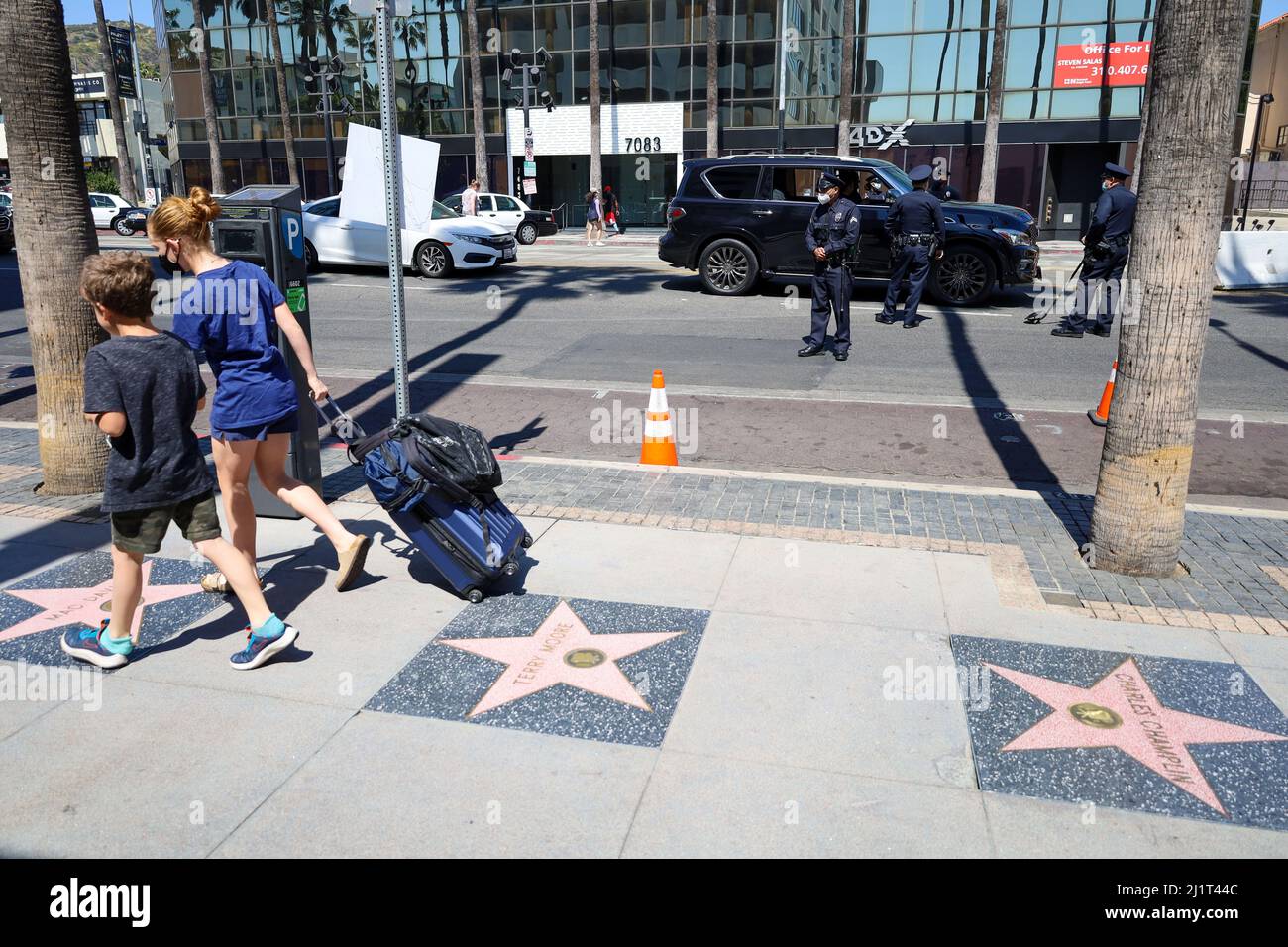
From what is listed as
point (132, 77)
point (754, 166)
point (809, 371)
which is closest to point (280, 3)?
point (132, 77)

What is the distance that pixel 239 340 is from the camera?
4.24 meters

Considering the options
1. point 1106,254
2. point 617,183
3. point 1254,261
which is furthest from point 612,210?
point 1106,254

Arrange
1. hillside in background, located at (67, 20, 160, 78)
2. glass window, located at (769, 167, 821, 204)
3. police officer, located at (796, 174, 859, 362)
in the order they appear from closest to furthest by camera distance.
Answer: police officer, located at (796, 174, 859, 362) < glass window, located at (769, 167, 821, 204) < hillside in background, located at (67, 20, 160, 78)

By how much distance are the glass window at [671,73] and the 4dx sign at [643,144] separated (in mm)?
1444

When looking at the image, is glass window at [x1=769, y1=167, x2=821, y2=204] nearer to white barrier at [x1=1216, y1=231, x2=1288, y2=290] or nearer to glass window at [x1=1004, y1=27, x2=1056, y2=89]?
white barrier at [x1=1216, y1=231, x2=1288, y2=290]

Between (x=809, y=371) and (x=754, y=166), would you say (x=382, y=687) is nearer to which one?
(x=809, y=371)

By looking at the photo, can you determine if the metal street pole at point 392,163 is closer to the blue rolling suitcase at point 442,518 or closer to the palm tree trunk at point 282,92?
the blue rolling suitcase at point 442,518

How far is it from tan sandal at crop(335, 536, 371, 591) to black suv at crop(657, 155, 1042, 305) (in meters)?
10.4

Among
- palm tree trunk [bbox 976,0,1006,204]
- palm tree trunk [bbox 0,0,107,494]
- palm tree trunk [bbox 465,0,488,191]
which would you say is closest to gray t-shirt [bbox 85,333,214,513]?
palm tree trunk [bbox 0,0,107,494]

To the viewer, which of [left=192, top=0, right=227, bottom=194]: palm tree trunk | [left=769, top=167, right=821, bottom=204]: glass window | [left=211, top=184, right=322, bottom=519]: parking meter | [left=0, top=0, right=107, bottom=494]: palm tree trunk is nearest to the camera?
[left=211, top=184, right=322, bottom=519]: parking meter

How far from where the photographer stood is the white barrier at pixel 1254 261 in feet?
54.7

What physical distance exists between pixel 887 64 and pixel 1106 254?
25.1 meters

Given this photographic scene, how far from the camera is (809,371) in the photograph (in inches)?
403

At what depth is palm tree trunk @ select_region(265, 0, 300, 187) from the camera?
40.8 metres
